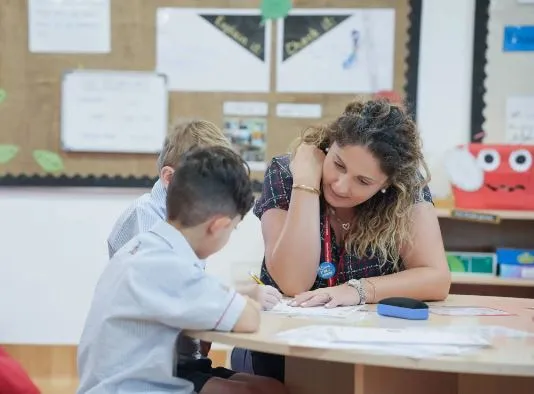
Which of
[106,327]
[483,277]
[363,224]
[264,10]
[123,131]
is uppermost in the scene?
[264,10]

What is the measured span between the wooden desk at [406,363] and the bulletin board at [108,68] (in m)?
1.51

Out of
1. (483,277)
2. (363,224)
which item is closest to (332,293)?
(363,224)

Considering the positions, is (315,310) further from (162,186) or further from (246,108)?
(246,108)

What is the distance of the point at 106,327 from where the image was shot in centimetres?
126

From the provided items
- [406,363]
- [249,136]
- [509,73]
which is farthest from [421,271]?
[509,73]

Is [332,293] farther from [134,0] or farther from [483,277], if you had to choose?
[134,0]

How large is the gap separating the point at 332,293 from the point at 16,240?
6.82 feet

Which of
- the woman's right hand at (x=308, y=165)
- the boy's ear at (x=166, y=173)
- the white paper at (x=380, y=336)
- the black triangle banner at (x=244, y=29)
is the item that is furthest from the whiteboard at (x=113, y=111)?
the white paper at (x=380, y=336)

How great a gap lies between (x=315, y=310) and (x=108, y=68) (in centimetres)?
201

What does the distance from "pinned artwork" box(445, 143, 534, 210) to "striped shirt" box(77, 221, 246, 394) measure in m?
1.80

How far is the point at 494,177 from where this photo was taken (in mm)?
2787

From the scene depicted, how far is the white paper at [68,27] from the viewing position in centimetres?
309

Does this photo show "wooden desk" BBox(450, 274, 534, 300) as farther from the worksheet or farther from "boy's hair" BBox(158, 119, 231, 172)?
the worksheet

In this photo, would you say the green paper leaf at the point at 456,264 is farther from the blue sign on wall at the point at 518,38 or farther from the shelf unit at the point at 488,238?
the blue sign on wall at the point at 518,38
